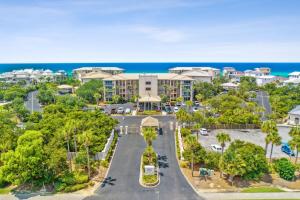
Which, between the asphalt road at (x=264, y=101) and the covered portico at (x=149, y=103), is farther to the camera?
the asphalt road at (x=264, y=101)

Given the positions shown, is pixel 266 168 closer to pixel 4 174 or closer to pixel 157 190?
pixel 157 190

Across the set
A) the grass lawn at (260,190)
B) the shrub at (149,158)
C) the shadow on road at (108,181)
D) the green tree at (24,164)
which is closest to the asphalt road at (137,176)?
the shadow on road at (108,181)

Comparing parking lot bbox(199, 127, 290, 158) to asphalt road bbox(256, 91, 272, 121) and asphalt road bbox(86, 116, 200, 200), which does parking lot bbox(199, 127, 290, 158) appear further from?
asphalt road bbox(256, 91, 272, 121)

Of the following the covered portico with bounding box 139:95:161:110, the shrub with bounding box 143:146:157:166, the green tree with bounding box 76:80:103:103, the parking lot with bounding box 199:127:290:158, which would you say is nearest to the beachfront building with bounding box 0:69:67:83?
the green tree with bounding box 76:80:103:103

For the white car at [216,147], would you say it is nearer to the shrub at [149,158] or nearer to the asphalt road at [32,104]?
the shrub at [149,158]

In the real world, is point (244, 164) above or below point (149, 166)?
above

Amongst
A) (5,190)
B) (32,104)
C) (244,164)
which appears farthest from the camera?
(32,104)

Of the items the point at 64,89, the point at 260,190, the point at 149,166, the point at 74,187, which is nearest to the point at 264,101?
the point at 260,190

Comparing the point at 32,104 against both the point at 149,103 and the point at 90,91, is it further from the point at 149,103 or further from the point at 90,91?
the point at 149,103

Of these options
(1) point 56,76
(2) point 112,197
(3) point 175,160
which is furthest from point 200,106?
(1) point 56,76
